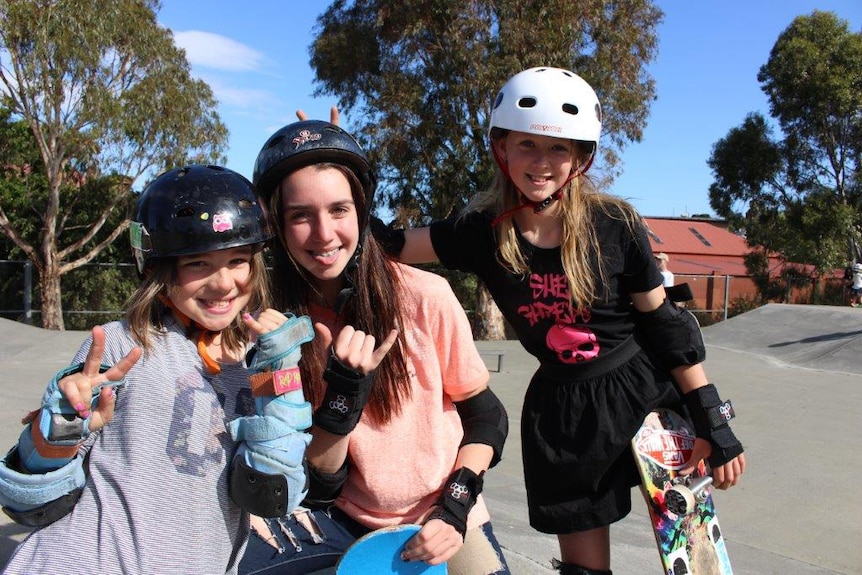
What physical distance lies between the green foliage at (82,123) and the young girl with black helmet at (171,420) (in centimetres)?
1597

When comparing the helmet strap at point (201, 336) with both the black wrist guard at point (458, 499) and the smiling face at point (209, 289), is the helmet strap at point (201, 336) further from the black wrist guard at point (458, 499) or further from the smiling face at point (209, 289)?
the black wrist guard at point (458, 499)

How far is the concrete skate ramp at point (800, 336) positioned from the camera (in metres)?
11.6

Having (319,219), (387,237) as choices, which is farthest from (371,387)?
(387,237)

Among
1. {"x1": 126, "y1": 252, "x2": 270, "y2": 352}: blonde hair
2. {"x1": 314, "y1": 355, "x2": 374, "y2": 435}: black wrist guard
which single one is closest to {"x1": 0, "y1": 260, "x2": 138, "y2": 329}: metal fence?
{"x1": 126, "y1": 252, "x2": 270, "y2": 352}: blonde hair

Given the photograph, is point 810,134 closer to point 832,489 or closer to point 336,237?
point 832,489

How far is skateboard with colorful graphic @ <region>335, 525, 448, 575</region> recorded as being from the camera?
6.40 ft

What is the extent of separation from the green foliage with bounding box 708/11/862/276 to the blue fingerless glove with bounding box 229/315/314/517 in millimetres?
24116

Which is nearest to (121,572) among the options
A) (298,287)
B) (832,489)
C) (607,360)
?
(298,287)

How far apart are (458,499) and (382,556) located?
0.90 feet

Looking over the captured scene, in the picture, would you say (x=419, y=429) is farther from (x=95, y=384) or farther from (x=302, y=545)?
(x=95, y=384)

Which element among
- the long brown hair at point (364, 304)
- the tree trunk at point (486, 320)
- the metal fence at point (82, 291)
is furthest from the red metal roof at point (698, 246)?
the long brown hair at point (364, 304)

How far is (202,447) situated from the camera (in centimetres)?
174

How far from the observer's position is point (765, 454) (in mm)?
6164

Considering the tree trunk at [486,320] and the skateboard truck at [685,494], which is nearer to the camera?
the skateboard truck at [685,494]
